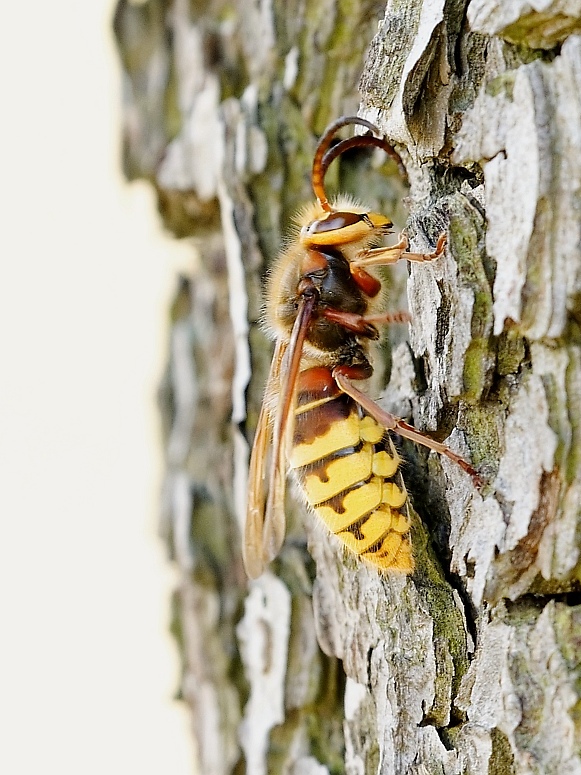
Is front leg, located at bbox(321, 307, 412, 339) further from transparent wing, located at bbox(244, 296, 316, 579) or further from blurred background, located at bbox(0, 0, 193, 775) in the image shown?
blurred background, located at bbox(0, 0, 193, 775)

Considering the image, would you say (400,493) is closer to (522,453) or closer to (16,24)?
(522,453)

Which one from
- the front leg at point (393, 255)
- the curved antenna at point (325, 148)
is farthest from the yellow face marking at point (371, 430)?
the curved antenna at point (325, 148)

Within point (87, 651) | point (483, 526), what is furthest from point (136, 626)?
point (483, 526)

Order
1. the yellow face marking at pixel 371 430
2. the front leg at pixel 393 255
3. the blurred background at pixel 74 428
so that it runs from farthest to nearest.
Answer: the blurred background at pixel 74 428 → the yellow face marking at pixel 371 430 → the front leg at pixel 393 255

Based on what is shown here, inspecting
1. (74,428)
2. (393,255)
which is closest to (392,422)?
(393,255)

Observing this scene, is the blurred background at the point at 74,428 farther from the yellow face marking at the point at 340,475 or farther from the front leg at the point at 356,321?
the yellow face marking at the point at 340,475
